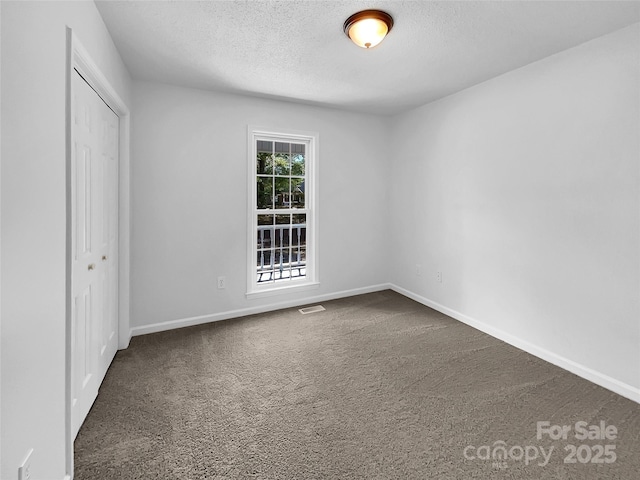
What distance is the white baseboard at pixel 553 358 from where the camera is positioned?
2.26 metres

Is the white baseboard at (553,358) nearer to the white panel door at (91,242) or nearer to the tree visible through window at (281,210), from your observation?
the tree visible through window at (281,210)

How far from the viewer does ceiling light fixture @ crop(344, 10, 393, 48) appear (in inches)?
79.2

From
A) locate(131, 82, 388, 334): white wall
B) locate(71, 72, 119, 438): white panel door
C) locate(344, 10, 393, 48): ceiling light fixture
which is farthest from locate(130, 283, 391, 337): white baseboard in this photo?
locate(344, 10, 393, 48): ceiling light fixture

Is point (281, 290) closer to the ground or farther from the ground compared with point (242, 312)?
farther from the ground

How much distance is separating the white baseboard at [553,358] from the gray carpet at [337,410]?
0.26ft

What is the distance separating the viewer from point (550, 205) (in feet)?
8.82

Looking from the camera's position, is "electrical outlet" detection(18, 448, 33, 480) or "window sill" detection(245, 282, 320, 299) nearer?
"electrical outlet" detection(18, 448, 33, 480)

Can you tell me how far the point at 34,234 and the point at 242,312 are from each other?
8.74 ft

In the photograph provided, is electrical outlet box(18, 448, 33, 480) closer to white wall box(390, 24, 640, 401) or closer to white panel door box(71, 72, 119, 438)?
white panel door box(71, 72, 119, 438)

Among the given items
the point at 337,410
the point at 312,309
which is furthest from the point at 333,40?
the point at 312,309

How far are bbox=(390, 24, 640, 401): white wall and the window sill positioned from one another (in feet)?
5.17

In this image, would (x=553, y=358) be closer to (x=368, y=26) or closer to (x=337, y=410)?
(x=337, y=410)

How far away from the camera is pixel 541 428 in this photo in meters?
1.93

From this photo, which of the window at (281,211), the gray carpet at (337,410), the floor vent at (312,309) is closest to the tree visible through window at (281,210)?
the window at (281,211)
